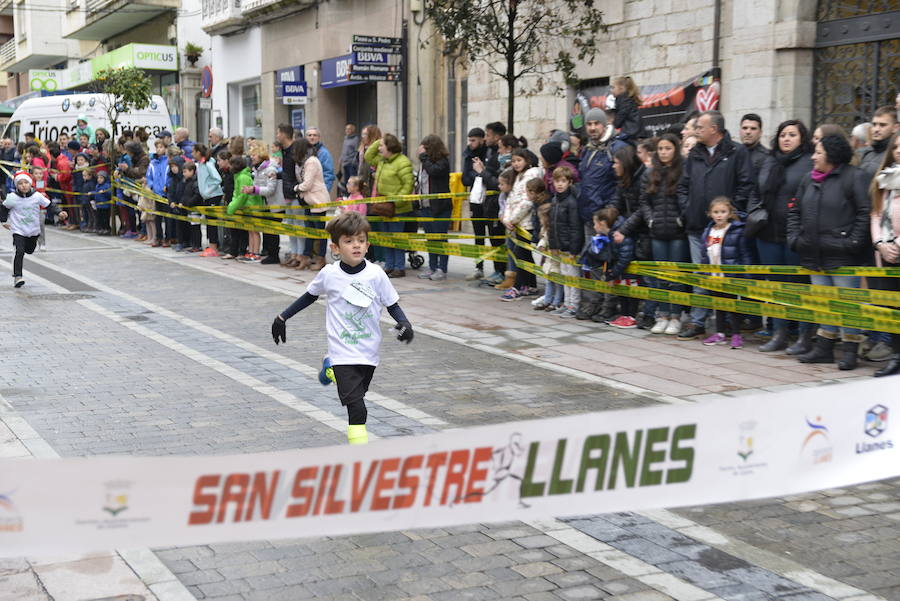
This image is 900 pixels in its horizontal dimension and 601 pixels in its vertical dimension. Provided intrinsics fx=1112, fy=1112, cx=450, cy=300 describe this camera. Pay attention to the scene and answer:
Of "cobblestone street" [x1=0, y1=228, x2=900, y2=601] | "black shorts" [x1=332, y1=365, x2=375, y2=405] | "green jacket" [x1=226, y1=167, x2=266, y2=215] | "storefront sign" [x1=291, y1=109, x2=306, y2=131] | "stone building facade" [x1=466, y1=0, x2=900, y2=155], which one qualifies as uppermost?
"stone building facade" [x1=466, y1=0, x2=900, y2=155]

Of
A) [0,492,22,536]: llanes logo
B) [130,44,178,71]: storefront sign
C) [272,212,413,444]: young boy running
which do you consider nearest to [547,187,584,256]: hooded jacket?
[272,212,413,444]: young boy running

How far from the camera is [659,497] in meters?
3.62

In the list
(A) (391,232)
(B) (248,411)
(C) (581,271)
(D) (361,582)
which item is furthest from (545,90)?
(D) (361,582)

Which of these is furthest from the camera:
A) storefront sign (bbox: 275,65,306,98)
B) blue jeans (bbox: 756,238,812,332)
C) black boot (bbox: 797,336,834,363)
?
storefront sign (bbox: 275,65,306,98)

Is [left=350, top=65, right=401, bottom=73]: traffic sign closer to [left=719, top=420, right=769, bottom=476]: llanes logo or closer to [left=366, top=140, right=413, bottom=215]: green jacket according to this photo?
[left=366, top=140, right=413, bottom=215]: green jacket

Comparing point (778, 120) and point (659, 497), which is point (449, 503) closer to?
point (659, 497)

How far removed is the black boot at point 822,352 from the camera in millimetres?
9180

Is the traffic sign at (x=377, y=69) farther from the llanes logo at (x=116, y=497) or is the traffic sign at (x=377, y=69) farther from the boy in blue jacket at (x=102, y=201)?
the llanes logo at (x=116, y=497)

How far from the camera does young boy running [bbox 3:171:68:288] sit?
14156 millimetres

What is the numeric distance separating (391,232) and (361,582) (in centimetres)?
1126

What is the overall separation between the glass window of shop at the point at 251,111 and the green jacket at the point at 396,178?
16824mm

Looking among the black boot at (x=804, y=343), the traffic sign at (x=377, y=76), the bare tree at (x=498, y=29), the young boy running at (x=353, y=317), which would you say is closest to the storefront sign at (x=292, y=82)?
the traffic sign at (x=377, y=76)

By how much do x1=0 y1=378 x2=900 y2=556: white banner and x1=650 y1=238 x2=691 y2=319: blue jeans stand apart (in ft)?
21.7

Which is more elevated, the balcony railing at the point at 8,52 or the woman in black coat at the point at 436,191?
the balcony railing at the point at 8,52
